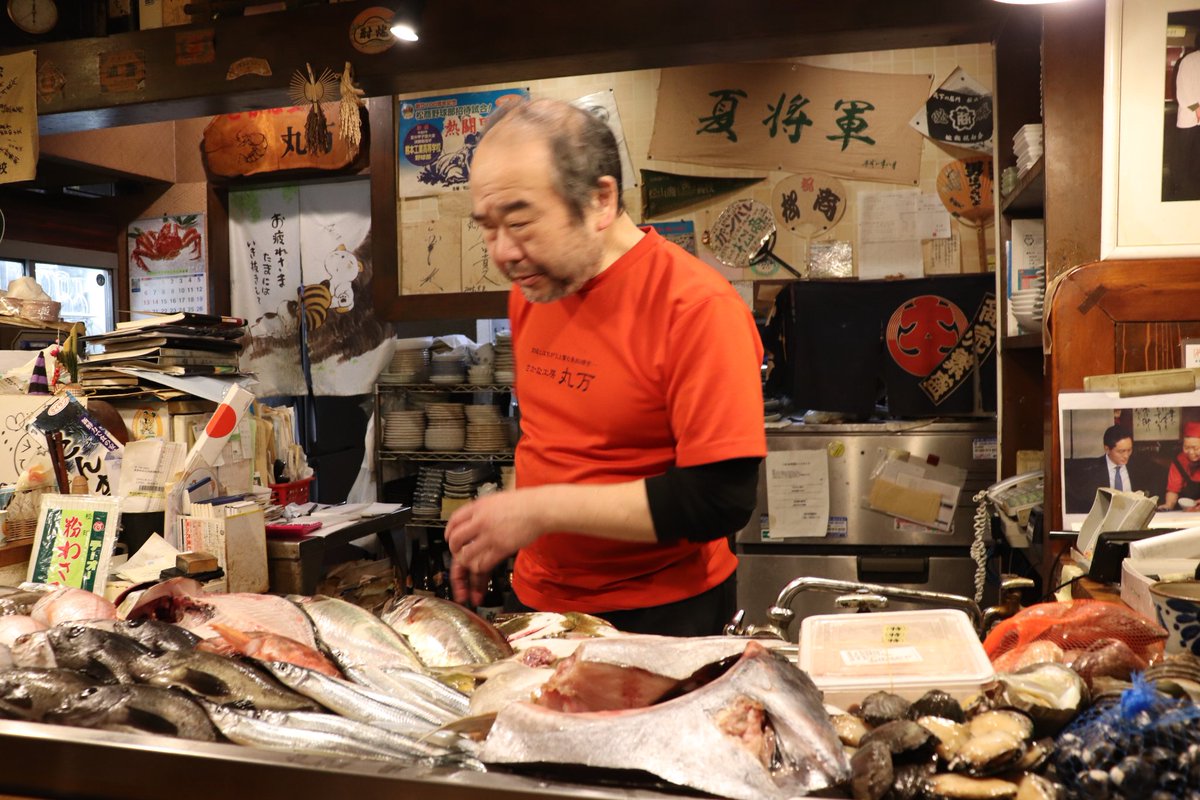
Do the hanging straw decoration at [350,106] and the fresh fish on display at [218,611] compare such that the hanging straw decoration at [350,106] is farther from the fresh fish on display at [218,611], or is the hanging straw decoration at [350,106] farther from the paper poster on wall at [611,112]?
the fresh fish on display at [218,611]

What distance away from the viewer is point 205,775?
3.47 feet

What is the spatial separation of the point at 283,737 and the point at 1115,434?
2.09 metres

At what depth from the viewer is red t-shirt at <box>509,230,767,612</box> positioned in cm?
171

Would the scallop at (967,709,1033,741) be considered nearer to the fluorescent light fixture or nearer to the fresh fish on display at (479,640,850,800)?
the fresh fish on display at (479,640,850,800)

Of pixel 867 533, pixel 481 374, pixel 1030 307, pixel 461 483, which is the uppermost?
pixel 1030 307

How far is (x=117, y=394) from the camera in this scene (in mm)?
3736

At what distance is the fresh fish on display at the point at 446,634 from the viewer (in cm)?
152

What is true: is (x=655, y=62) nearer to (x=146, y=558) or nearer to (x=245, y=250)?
Answer: (x=146, y=558)

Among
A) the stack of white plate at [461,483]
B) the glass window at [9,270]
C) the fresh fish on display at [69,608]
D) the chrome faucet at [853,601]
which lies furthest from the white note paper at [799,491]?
the glass window at [9,270]

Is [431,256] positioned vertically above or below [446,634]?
above

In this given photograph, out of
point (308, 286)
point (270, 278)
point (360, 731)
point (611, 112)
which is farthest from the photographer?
point (270, 278)

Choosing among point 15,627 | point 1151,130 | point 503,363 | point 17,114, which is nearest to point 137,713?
point 15,627

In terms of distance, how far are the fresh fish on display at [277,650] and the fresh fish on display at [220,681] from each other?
0.10 m

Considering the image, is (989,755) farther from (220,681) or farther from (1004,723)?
(220,681)
